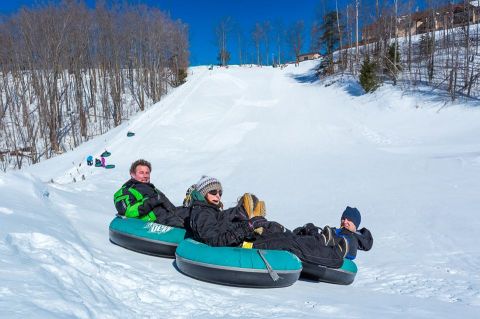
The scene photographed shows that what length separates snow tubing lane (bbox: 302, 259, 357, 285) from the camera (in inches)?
149

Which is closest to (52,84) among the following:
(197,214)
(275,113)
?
(275,113)

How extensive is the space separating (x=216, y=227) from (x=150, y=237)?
91cm

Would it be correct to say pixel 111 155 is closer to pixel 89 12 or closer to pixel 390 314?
pixel 390 314

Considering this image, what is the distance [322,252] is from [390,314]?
861mm

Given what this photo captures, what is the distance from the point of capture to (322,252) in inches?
147

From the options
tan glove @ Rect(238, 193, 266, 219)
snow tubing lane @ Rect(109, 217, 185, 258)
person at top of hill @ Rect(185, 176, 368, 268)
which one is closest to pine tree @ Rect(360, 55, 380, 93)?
person at top of hill @ Rect(185, 176, 368, 268)

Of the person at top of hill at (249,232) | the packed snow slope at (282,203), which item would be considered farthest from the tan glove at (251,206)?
the packed snow slope at (282,203)

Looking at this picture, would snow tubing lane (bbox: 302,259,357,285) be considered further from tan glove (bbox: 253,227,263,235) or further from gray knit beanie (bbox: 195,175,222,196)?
gray knit beanie (bbox: 195,175,222,196)

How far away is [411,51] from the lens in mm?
26719

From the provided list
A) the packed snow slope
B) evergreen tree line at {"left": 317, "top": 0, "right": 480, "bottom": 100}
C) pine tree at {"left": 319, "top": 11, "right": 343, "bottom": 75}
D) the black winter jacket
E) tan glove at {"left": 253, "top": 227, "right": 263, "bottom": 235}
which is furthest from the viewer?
pine tree at {"left": 319, "top": 11, "right": 343, "bottom": 75}

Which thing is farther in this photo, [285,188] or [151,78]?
[151,78]

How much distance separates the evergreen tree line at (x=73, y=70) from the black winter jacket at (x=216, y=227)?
1639 cm

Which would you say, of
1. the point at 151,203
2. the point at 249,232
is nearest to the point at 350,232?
the point at 249,232

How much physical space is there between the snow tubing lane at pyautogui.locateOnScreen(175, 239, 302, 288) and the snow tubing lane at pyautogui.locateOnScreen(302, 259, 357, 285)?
11.6 inches
